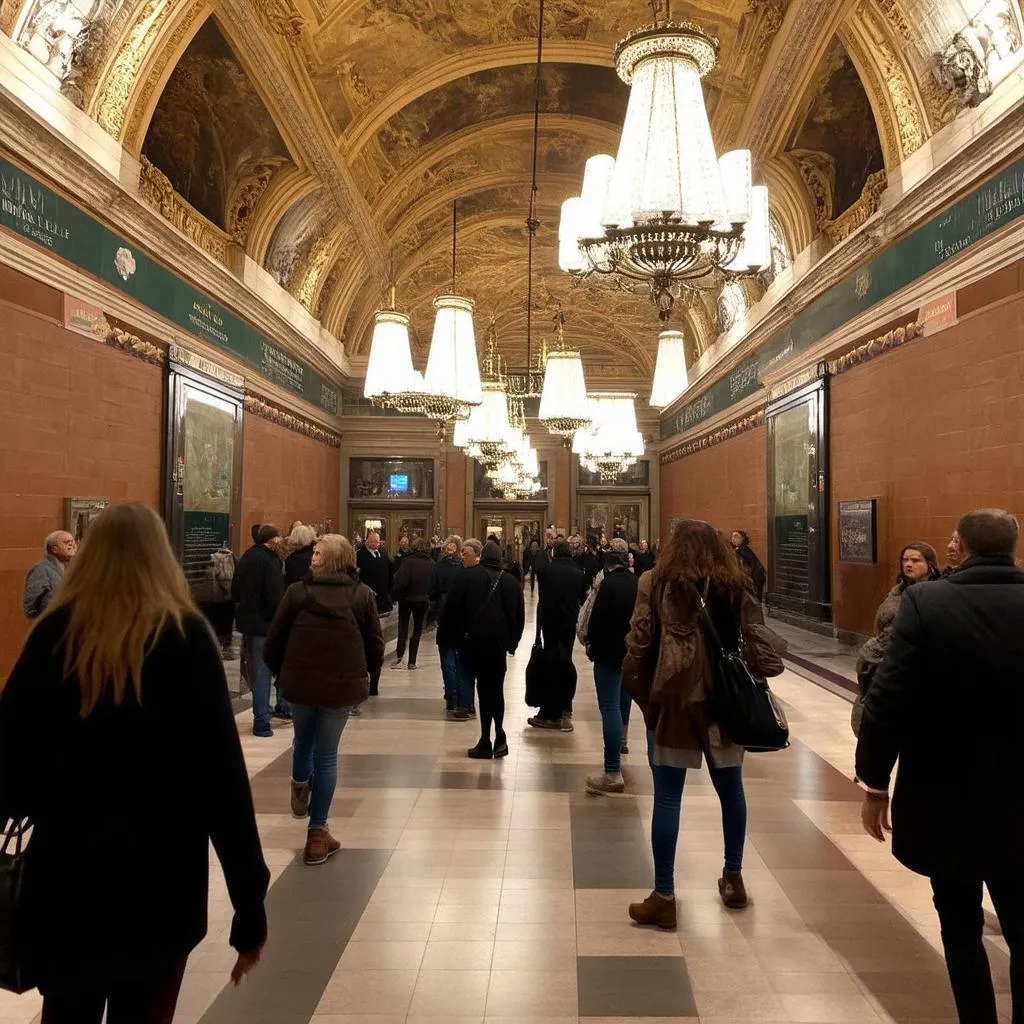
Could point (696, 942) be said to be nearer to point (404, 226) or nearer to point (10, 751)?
point (10, 751)

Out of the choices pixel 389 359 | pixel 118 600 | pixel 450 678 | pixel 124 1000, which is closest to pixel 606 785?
pixel 450 678

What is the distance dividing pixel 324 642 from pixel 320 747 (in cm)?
52

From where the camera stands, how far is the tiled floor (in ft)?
Answer: 9.12

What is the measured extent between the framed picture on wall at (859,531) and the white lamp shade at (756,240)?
561 cm

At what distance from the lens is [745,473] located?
17.4 meters

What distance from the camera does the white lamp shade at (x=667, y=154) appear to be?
4.64m

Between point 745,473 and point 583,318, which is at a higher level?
point 583,318

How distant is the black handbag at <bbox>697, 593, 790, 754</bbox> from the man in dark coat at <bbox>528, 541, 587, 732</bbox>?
3021 millimetres

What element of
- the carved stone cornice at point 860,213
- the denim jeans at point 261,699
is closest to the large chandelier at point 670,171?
the denim jeans at point 261,699

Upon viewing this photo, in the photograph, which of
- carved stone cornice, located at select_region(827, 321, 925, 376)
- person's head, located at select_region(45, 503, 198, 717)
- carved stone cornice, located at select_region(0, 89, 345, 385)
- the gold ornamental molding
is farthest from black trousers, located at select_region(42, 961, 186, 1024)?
the gold ornamental molding

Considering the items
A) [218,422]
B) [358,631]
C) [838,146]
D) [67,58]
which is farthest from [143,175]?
[838,146]

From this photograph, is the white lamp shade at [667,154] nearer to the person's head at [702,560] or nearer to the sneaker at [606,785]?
the person's head at [702,560]

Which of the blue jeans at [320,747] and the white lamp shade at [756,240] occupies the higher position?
the white lamp shade at [756,240]

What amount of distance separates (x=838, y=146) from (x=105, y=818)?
1297 centimetres
